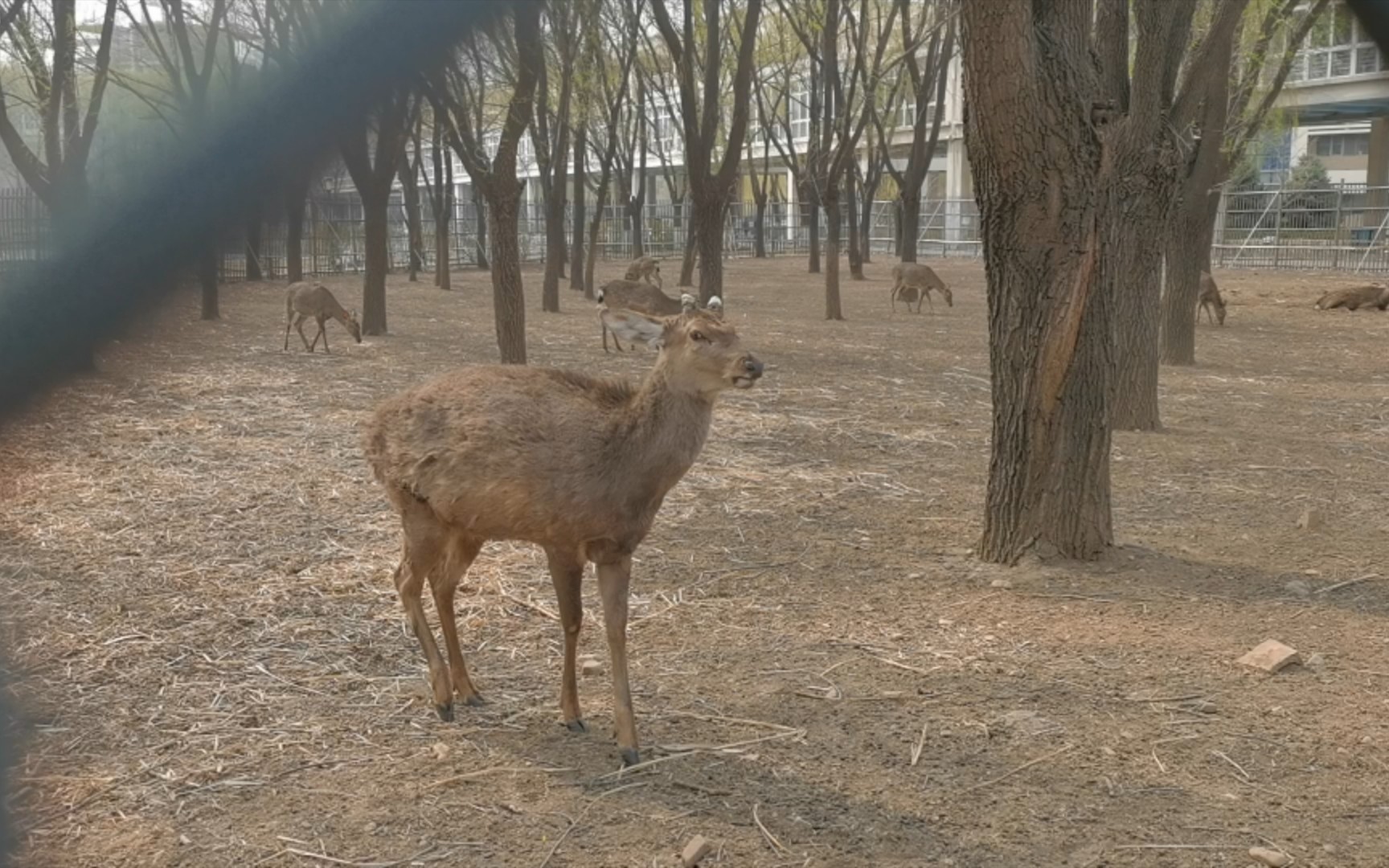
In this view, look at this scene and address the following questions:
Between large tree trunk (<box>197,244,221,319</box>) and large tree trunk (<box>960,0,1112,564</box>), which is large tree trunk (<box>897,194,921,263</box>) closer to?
large tree trunk (<box>960,0,1112,564</box>)

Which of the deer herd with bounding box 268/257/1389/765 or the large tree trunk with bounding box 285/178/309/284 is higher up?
the large tree trunk with bounding box 285/178/309/284

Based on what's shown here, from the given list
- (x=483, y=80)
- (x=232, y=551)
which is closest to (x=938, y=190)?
(x=232, y=551)

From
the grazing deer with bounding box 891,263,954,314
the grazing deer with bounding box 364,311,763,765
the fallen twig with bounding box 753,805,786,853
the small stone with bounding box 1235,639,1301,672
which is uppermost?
the grazing deer with bounding box 891,263,954,314

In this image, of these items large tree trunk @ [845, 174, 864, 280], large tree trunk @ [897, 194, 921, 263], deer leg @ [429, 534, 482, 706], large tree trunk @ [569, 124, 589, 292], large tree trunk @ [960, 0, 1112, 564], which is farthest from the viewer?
large tree trunk @ [845, 174, 864, 280]

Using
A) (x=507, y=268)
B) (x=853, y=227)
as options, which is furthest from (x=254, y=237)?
(x=853, y=227)

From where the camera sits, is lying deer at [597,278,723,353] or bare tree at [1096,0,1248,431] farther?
lying deer at [597,278,723,353]

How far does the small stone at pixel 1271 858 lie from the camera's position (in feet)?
10.8

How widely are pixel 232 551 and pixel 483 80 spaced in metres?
5.45

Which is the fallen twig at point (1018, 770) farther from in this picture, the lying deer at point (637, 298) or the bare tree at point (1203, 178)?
the lying deer at point (637, 298)

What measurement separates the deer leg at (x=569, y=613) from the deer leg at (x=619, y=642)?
14cm

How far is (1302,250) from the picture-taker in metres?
32.8

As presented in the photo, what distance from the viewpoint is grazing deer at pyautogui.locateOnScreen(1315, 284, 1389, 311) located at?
68.8 feet

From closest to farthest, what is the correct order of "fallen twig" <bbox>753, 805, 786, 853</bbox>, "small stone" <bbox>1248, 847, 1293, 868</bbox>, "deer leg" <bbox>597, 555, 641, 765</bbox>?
"small stone" <bbox>1248, 847, 1293, 868</bbox>, "fallen twig" <bbox>753, 805, 786, 853</bbox>, "deer leg" <bbox>597, 555, 641, 765</bbox>

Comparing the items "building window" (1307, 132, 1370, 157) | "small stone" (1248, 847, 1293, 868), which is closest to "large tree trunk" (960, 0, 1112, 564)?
"building window" (1307, 132, 1370, 157)
